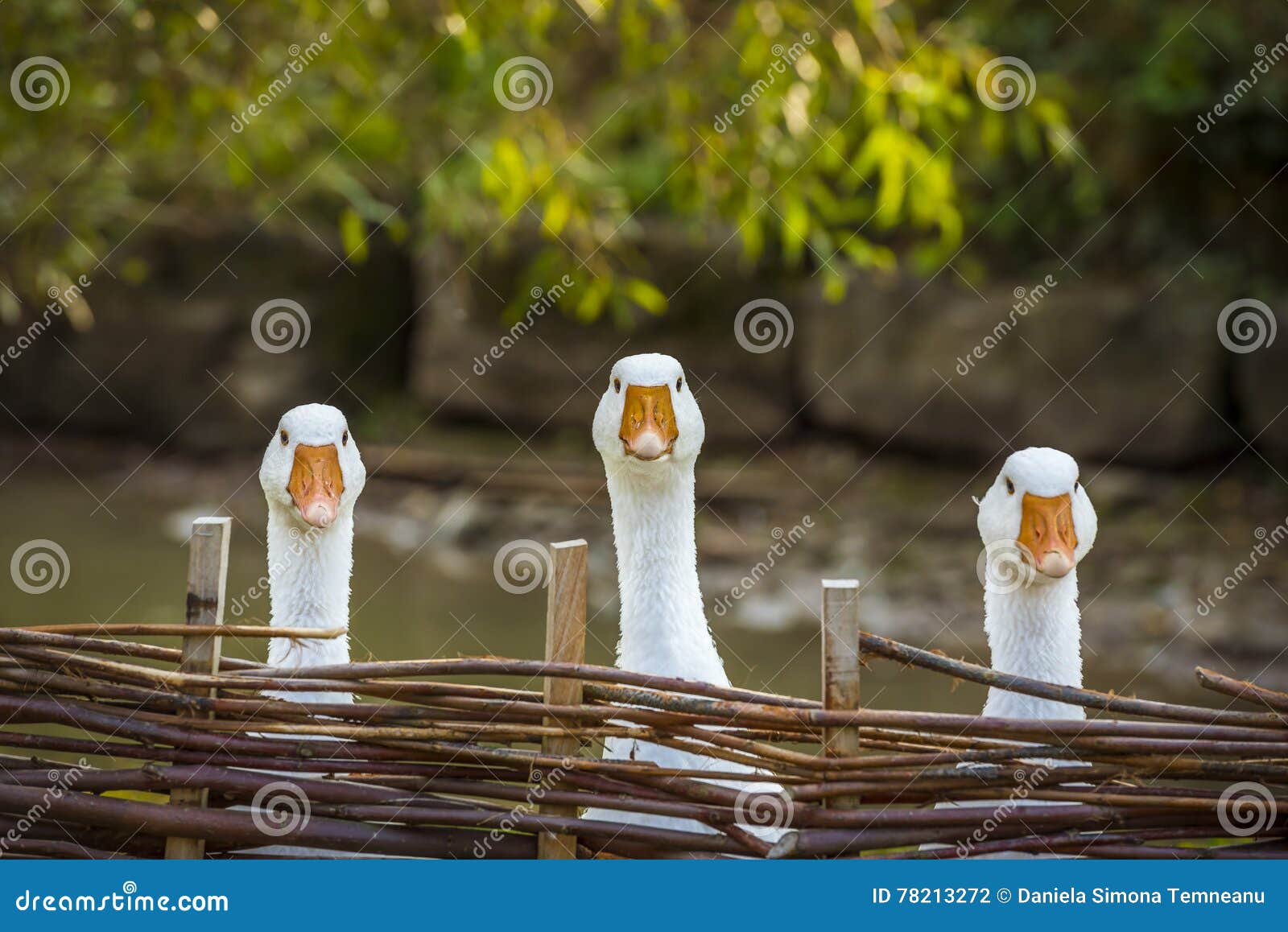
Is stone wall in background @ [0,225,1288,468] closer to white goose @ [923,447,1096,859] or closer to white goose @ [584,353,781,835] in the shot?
white goose @ [584,353,781,835]

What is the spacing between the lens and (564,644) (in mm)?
1970

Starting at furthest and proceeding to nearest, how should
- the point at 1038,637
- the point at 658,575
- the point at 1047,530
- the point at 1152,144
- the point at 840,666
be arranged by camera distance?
the point at 1152,144, the point at 658,575, the point at 1038,637, the point at 1047,530, the point at 840,666

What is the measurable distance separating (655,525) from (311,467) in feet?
1.88

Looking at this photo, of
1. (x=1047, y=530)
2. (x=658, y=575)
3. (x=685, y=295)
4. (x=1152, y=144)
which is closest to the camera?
(x=1047, y=530)

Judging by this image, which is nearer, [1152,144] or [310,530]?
[310,530]

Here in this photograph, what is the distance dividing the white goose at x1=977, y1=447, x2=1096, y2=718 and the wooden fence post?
3.74ft

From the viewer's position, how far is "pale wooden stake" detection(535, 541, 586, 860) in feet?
6.42

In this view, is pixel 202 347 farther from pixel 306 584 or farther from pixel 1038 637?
pixel 1038 637

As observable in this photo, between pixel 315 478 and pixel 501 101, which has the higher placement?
pixel 501 101

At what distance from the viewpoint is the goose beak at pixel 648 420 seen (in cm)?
213

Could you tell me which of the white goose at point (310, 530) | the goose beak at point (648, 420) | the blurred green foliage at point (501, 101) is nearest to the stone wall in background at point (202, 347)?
the blurred green foliage at point (501, 101)

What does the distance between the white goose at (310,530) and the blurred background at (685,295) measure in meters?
1.74

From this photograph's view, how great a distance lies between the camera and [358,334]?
1066cm

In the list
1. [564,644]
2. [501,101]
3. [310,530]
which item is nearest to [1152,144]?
[501,101]
